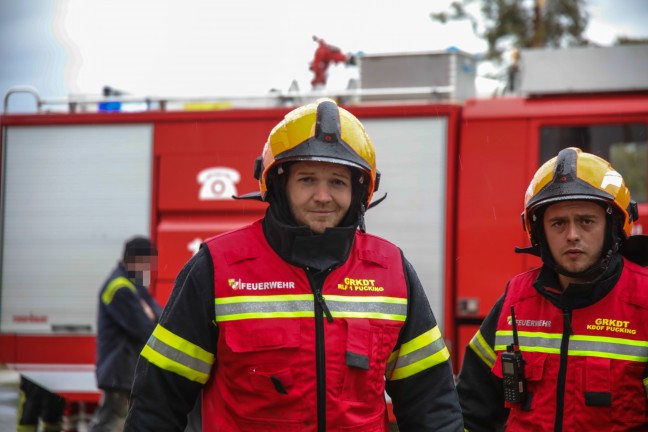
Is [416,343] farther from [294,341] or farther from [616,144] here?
[616,144]

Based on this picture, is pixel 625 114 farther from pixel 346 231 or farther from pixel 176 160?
pixel 346 231

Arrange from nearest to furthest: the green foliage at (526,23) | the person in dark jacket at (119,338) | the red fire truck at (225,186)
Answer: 1. the person in dark jacket at (119,338)
2. the red fire truck at (225,186)
3. the green foliage at (526,23)

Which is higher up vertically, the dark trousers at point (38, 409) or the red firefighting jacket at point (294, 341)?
the red firefighting jacket at point (294, 341)

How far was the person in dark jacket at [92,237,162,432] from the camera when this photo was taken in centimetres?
541

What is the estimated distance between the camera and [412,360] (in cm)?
252

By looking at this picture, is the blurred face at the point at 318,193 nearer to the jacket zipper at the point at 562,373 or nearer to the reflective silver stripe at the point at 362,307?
the reflective silver stripe at the point at 362,307

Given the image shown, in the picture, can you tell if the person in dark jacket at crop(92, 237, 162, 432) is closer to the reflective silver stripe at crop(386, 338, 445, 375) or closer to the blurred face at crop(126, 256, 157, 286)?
the blurred face at crop(126, 256, 157, 286)

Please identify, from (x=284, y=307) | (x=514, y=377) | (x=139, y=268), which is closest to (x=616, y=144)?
(x=139, y=268)

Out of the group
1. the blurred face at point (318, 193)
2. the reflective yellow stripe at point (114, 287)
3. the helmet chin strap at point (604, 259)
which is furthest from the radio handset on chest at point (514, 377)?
the reflective yellow stripe at point (114, 287)

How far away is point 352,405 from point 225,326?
394 millimetres

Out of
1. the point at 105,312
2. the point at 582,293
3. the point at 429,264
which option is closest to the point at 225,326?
the point at 582,293

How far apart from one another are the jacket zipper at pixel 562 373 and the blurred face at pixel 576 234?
0.57ft

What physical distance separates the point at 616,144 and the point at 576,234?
378 centimetres

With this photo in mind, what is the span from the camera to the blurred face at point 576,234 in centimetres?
292
